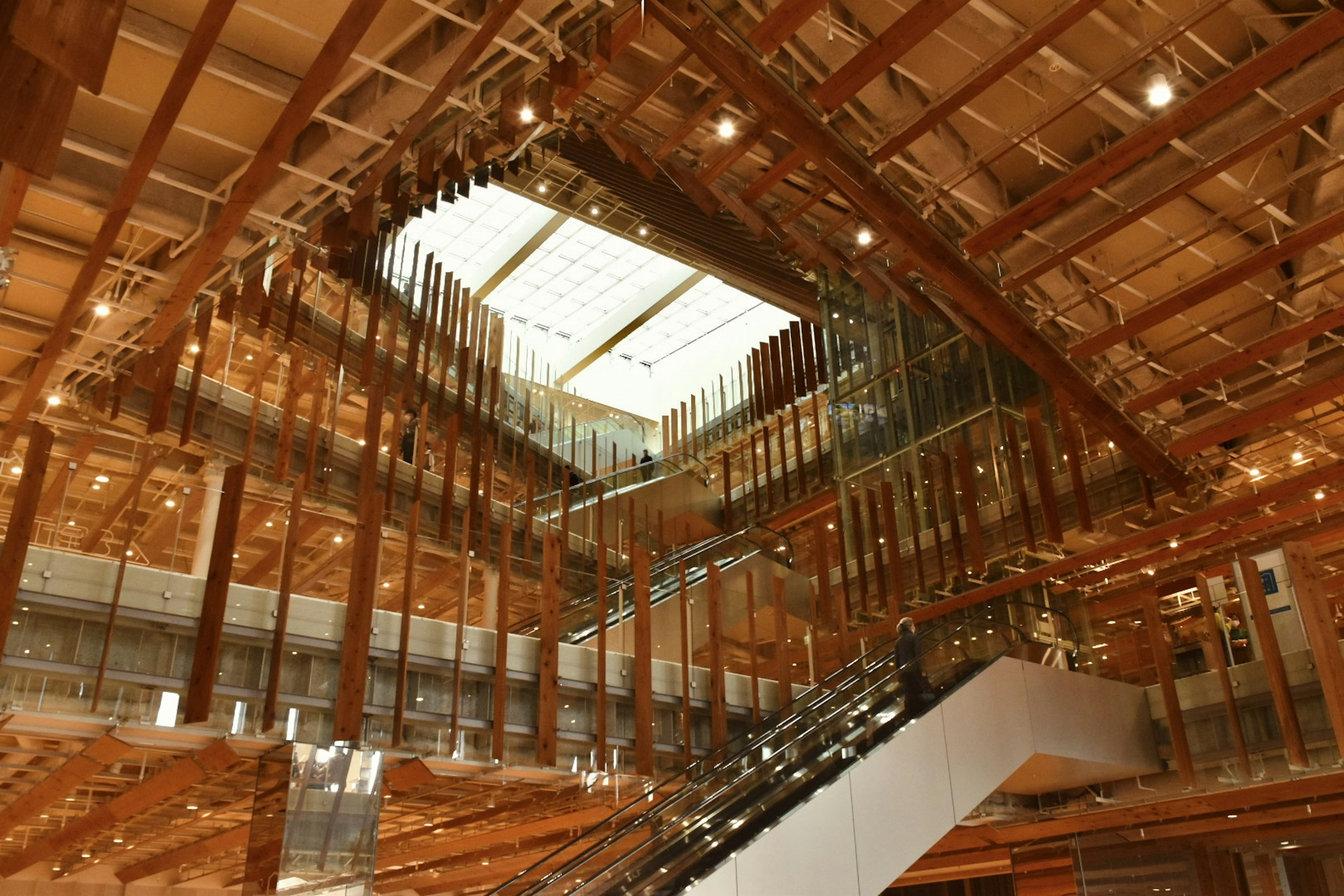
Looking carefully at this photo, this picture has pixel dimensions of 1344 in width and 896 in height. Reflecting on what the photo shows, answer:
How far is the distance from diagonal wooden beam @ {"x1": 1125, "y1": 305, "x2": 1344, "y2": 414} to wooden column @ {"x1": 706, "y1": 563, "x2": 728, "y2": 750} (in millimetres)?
5327

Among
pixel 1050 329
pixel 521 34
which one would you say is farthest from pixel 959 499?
pixel 521 34

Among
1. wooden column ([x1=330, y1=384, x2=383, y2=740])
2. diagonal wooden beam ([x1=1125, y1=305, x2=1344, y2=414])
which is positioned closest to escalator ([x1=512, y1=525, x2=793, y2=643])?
wooden column ([x1=330, y1=384, x2=383, y2=740])

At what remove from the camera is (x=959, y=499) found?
15539 mm

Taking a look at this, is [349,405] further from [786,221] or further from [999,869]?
[999,869]

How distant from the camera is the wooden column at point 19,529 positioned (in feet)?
27.7

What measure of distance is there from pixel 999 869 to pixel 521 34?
15.5 metres

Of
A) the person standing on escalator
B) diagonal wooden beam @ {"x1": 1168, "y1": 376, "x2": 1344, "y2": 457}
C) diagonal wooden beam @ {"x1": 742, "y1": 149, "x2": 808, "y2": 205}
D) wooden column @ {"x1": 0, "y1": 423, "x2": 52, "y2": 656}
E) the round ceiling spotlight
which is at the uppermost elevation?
diagonal wooden beam @ {"x1": 742, "y1": 149, "x2": 808, "y2": 205}

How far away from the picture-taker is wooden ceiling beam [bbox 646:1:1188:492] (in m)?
9.06

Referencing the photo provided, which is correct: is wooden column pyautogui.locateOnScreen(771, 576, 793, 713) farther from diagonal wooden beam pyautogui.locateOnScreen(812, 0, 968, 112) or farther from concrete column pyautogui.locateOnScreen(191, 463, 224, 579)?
diagonal wooden beam pyautogui.locateOnScreen(812, 0, 968, 112)

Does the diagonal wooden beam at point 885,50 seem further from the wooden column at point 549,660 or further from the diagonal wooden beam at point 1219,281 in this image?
the wooden column at point 549,660

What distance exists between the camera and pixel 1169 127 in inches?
308

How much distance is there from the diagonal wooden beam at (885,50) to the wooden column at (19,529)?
6.95 meters

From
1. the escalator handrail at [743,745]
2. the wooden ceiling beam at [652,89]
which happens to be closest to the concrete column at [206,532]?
the escalator handrail at [743,745]

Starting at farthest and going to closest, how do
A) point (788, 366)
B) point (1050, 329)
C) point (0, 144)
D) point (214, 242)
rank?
point (788, 366), point (1050, 329), point (214, 242), point (0, 144)
